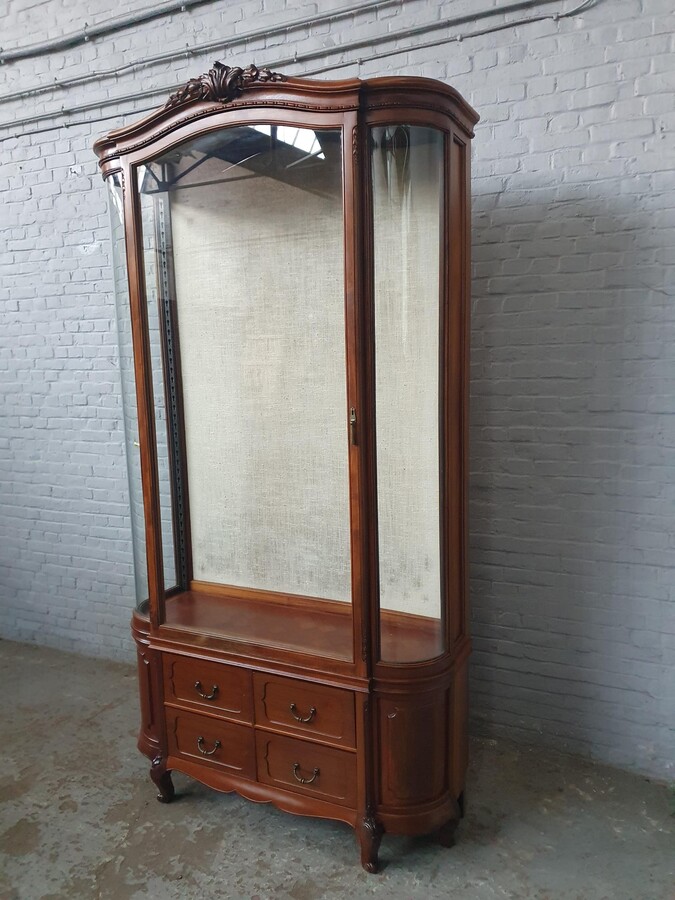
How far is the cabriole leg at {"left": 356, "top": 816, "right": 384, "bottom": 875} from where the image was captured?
6.93 feet

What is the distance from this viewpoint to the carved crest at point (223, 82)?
1.90 metres

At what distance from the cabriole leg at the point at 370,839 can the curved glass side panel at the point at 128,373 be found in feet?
3.63

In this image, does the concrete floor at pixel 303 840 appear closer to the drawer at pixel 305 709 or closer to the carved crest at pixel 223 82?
the drawer at pixel 305 709

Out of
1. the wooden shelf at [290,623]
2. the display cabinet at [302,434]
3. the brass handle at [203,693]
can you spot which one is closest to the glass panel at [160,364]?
the display cabinet at [302,434]

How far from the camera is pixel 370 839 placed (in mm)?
2111

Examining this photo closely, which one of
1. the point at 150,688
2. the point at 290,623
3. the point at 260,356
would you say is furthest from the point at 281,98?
the point at 150,688

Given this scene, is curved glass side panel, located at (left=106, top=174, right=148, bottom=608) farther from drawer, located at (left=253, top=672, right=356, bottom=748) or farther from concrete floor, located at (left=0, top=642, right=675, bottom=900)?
concrete floor, located at (left=0, top=642, right=675, bottom=900)

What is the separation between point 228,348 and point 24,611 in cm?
254

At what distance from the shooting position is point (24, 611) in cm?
398

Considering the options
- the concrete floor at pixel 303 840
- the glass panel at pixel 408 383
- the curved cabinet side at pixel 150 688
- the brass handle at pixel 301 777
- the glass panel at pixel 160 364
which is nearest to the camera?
the glass panel at pixel 408 383

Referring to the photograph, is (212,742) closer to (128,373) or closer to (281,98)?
(128,373)

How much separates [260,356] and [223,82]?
0.86 meters

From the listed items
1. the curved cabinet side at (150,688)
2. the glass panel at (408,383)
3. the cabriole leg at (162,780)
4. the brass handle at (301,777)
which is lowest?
the cabriole leg at (162,780)

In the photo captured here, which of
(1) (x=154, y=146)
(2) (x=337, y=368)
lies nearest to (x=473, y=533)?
(2) (x=337, y=368)
